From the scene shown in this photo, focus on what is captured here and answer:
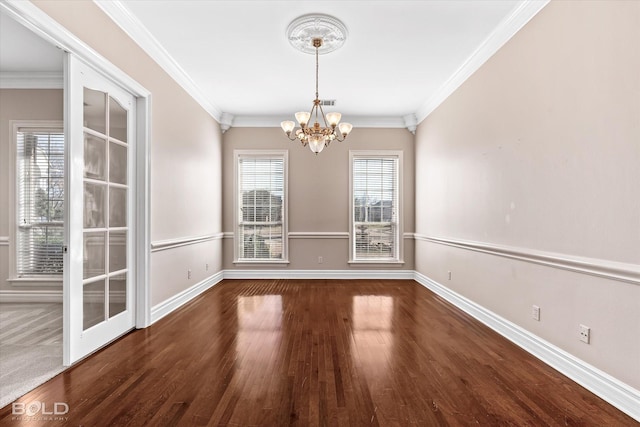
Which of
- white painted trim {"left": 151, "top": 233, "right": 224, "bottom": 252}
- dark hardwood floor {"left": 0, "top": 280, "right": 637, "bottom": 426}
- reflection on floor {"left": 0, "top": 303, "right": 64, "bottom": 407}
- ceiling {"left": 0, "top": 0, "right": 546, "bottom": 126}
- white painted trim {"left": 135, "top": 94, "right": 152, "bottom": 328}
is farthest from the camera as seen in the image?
white painted trim {"left": 151, "top": 233, "right": 224, "bottom": 252}

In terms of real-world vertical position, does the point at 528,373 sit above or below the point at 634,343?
below

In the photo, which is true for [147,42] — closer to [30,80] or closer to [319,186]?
[30,80]

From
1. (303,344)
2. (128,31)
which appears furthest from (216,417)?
(128,31)

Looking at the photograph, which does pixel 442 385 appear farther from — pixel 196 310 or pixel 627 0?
pixel 196 310

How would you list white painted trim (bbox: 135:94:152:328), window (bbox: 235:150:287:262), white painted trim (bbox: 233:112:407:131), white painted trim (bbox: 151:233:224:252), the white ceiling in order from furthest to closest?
1. window (bbox: 235:150:287:262)
2. white painted trim (bbox: 233:112:407:131)
3. white painted trim (bbox: 151:233:224:252)
4. white painted trim (bbox: 135:94:152:328)
5. the white ceiling

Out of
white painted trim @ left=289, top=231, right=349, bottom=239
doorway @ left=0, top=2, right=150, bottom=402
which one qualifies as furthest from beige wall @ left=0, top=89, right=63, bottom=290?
white painted trim @ left=289, top=231, right=349, bottom=239

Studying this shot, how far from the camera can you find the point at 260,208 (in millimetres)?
6371

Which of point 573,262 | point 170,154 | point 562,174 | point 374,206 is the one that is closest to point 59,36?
point 170,154

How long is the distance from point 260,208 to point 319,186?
4.07ft

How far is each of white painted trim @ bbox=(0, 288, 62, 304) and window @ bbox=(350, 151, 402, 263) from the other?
186 inches

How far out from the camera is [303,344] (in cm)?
294

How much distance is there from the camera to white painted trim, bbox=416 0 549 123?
9.38ft

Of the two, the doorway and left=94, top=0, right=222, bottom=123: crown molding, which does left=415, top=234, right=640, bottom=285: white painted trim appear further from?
left=94, top=0, right=222, bottom=123: crown molding

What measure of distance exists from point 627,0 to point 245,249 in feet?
19.3
